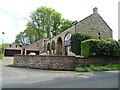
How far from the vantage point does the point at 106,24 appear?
35.0 metres

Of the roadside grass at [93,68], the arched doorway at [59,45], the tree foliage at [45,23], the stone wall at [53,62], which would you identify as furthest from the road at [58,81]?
the tree foliage at [45,23]

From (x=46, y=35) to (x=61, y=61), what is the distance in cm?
4210

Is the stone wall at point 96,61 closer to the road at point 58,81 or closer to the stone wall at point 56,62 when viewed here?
the stone wall at point 56,62

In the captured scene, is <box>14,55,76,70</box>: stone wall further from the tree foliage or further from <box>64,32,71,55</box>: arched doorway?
the tree foliage

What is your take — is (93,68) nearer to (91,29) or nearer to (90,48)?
(90,48)

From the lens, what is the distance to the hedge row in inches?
854

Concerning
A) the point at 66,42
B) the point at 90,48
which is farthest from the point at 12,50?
the point at 90,48

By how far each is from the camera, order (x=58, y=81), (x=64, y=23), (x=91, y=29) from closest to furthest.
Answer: (x=58, y=81) < (x=91, y=29) < (x=64, y=23)

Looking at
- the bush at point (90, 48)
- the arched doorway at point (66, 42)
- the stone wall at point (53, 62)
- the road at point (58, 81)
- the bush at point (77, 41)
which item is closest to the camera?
the road at point (58, 81)

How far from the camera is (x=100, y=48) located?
862 inches

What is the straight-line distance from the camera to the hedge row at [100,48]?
2170 centimetres

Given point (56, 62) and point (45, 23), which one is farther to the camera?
point (45, 23)

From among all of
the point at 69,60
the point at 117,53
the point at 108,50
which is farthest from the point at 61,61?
the point at 117,53

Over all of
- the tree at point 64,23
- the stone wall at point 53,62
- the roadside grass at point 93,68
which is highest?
the tree at point 64,23
